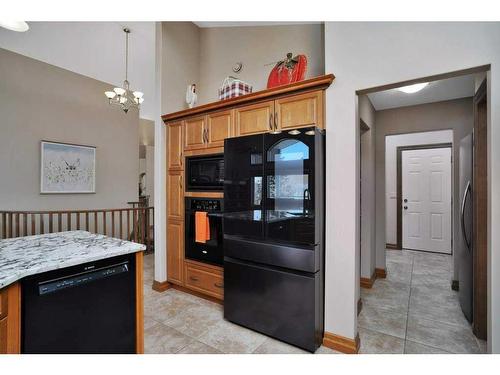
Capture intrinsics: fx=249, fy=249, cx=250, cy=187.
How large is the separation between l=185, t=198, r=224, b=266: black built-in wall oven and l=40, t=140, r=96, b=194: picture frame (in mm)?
3348

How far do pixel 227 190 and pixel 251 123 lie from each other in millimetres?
677

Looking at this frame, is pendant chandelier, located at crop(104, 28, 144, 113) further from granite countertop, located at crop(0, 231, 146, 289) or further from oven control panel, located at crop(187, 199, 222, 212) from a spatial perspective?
granite countertop, located at crop(0, 231, 146, 289)

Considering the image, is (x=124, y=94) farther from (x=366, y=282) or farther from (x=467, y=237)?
(x=467, y=237)

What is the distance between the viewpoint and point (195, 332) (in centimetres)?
218

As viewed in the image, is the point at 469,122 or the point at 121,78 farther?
the point at 121,78

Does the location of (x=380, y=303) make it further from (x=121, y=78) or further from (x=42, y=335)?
(x=121, y=78)

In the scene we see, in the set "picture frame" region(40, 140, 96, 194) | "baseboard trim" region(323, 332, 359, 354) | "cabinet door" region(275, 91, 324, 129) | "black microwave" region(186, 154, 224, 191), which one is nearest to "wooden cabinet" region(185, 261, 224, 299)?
"black microwave" region(186, 154, 224, 191)

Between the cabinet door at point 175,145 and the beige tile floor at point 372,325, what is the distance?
156 centimetres

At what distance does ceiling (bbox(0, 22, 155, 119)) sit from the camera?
10.9ft

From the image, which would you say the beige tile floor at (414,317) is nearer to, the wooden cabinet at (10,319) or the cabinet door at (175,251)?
the cabinet door at (175,251)

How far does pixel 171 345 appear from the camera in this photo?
199 centimetres

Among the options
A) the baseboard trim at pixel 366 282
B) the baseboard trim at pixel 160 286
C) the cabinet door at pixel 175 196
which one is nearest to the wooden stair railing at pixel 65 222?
the baseboard trim at pixel 160 286

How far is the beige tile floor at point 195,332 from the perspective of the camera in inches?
76.2

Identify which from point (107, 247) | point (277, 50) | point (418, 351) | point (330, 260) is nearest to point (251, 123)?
point (277, 50)
